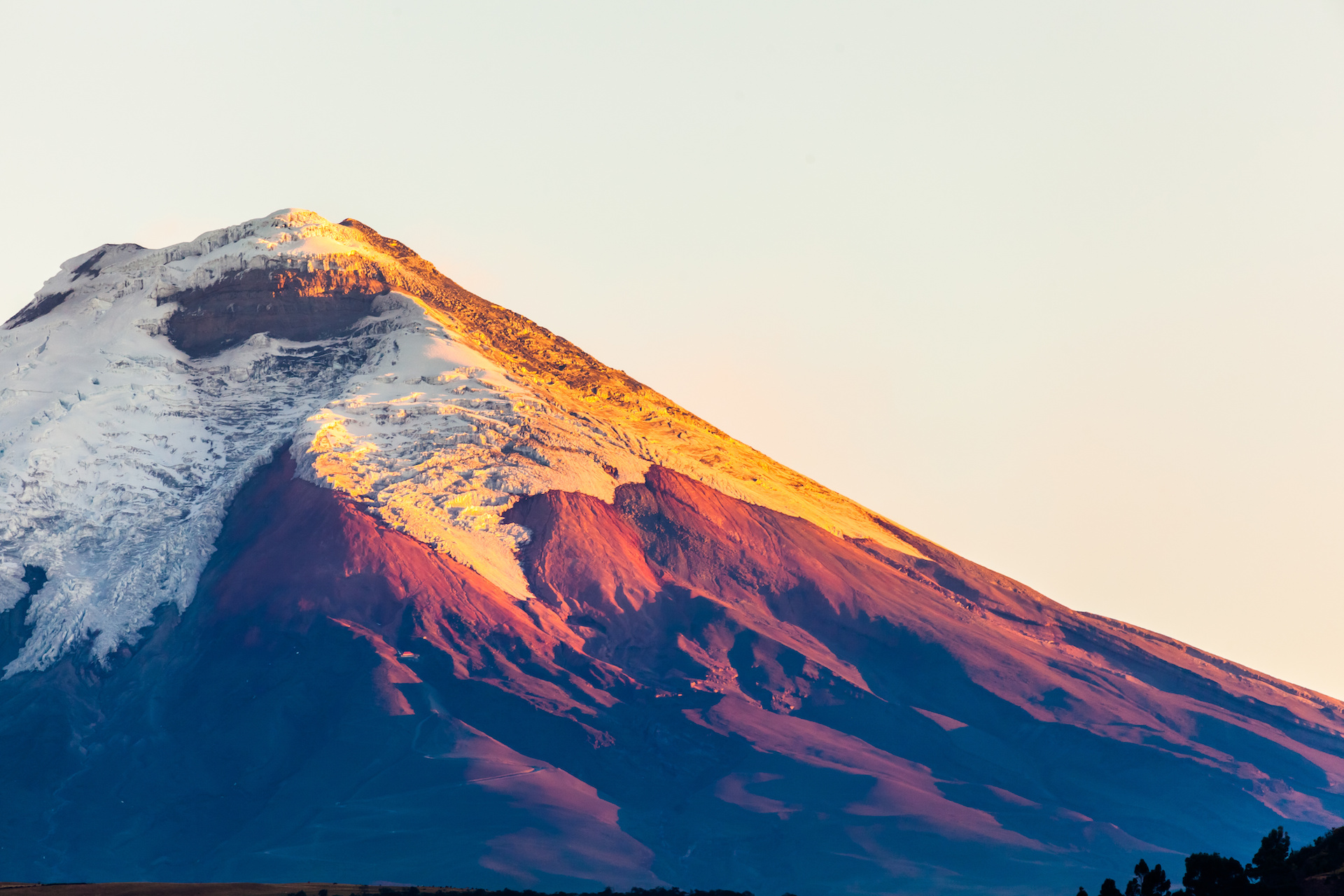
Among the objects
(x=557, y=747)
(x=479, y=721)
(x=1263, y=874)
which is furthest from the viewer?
(x=479, y=721)

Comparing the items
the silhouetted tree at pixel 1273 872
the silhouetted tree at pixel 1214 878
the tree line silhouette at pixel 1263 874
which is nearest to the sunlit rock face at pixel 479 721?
the tree line silhouette at pixel 1263 874

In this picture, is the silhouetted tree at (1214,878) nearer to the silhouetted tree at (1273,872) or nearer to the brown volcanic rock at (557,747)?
the silhouetted tree at (1273,872)

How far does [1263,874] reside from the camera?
271ft

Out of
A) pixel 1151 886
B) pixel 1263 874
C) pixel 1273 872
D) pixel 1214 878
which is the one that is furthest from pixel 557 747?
pixel 1273 872

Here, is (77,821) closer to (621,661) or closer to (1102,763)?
(621,661)

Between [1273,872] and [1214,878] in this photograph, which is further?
[1214,878]

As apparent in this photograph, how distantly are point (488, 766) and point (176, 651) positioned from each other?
3974 centimetres

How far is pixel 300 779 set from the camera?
164000mm

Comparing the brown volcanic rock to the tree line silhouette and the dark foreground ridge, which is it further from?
the tree line silhouette

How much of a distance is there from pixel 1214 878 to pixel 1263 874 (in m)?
2.26

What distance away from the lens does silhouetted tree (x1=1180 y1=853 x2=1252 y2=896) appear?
82000 mm

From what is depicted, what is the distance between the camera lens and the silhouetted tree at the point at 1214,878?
82000 millimetres

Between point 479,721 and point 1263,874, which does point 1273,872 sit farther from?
point 479,721

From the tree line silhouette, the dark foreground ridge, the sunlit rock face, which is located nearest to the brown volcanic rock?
the sunlit rock face
